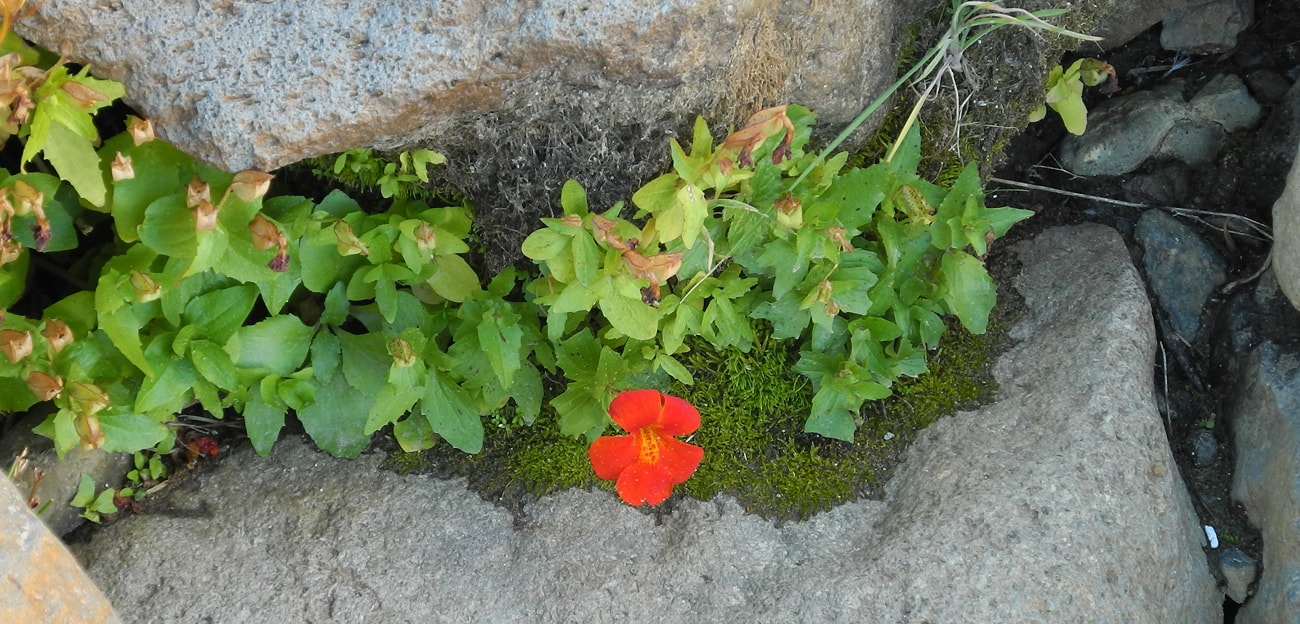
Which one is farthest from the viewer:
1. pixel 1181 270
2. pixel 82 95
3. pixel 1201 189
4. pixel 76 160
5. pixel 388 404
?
pixel 1201 189

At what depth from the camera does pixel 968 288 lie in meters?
2.57

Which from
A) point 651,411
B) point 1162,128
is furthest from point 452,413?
point 1162,128

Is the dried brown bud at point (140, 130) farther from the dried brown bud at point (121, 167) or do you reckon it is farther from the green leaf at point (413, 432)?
the green leaf at point (413, 432)

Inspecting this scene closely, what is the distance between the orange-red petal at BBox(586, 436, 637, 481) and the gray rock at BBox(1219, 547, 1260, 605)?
172 centimetres

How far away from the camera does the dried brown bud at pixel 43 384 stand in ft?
7.09

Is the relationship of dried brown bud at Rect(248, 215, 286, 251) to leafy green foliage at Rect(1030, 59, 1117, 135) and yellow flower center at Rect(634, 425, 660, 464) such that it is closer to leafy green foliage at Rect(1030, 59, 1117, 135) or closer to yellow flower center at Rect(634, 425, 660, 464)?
yellow flower center at Rect(634, 425, 660, 464)

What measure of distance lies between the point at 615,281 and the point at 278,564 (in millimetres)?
1218

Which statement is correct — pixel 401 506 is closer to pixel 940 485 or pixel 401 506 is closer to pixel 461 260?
pixel 461 260

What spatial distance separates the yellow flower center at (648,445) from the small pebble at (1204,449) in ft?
5.49

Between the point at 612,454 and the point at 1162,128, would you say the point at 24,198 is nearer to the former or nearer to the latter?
the point at 612,454

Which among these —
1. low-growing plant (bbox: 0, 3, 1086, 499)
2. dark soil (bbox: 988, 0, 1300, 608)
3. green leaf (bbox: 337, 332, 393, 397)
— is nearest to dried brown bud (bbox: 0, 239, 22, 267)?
low-growing plant (bbox: 0, 3, 1086, 499)

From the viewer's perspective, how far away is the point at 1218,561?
279cm

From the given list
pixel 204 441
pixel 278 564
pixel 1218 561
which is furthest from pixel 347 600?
pixel 1218 561

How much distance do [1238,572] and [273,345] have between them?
2.66 metres
